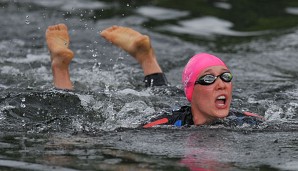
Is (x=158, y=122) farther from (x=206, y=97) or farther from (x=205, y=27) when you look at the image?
(x=205, y=27)

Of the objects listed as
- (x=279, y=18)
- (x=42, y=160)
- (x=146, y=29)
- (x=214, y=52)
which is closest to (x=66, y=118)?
(x=42, y=160)

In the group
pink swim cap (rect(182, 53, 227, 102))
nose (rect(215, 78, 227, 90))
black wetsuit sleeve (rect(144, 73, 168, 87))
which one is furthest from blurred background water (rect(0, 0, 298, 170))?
pink swim cap (rect(182, 53, 227, 102))

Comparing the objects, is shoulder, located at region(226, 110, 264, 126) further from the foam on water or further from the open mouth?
the foam on water

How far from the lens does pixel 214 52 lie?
44.0ft

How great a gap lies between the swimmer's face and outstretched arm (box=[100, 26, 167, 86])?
6.63ft

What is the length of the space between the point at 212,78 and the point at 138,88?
8.55ft

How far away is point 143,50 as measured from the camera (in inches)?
399

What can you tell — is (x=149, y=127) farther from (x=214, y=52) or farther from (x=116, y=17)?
Answer: (x=116, y=17)

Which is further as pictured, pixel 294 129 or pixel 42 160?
pixel 294 129

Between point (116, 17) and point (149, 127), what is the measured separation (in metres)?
8.48

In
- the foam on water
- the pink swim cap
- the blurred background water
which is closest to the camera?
the blurred background water

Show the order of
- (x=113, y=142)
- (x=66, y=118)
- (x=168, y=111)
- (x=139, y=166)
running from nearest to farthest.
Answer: (x=139, y=166), (x=113, y=142), (x=66, y=118), (x=168, y=111)

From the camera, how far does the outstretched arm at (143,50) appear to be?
396 inches

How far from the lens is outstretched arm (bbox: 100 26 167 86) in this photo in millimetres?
10062
